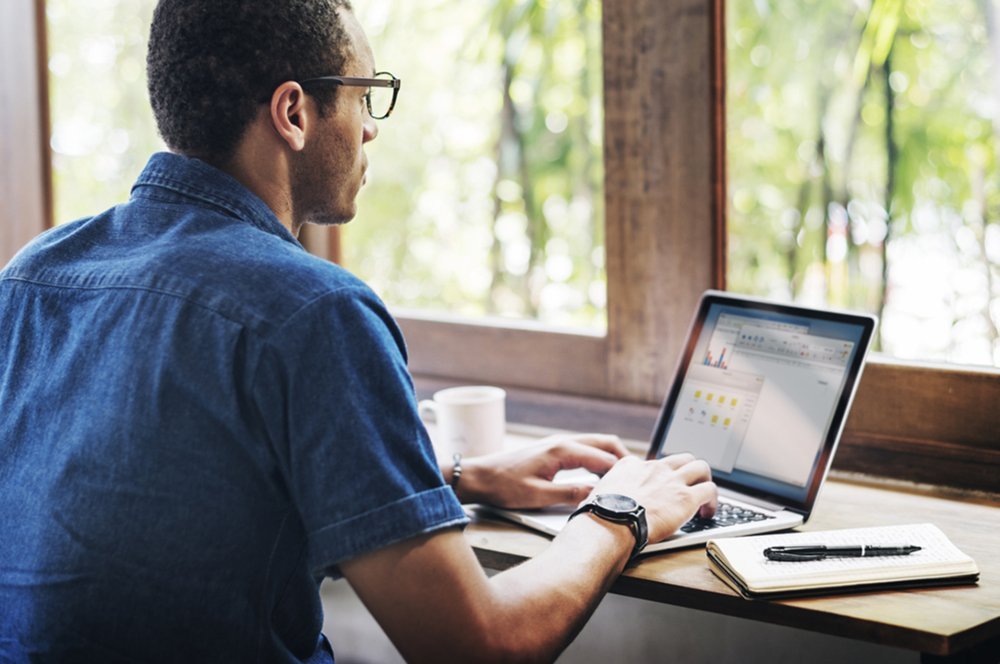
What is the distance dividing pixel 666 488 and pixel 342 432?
0.49 m

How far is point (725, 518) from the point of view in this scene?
1.32m

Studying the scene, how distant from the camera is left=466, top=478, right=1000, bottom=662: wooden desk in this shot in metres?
1.00

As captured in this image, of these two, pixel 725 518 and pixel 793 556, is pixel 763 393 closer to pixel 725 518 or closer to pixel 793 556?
pixel 725 518

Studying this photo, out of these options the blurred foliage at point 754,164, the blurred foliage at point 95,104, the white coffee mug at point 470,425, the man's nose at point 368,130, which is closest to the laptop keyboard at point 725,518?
the white coffee mug at point 470,425

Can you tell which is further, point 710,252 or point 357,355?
point 710,252

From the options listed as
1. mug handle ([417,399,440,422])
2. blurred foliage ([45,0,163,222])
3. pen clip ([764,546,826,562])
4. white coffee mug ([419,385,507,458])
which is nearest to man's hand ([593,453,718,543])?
pen clip ([764,546,826,562])

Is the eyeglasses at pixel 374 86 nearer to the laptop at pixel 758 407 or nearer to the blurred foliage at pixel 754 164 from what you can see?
the laptop at pixel 758 407

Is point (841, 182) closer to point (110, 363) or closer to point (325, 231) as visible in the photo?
point (325, 231)

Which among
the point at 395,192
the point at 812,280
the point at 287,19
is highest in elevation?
the point at 287,19

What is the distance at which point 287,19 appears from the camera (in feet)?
3.52

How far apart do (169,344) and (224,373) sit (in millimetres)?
60

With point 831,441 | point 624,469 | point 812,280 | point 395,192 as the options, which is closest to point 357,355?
point 624,469

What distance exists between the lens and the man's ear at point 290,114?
3.55ft

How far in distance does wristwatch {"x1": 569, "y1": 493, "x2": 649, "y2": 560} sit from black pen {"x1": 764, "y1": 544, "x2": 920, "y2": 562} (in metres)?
0.13
